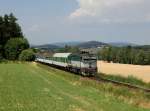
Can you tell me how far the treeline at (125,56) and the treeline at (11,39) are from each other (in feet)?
129

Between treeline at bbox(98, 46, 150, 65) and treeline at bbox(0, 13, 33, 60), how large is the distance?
129 ft

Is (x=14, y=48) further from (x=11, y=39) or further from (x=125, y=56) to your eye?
(x=125, y=56)

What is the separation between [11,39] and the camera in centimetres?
15600

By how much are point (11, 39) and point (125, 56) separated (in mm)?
50899

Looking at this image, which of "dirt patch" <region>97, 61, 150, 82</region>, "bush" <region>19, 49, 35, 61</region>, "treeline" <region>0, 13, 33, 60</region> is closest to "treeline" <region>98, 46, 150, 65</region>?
"treeline" <region>0, 13, 33, 60</region>

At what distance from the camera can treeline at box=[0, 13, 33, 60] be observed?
491 feet

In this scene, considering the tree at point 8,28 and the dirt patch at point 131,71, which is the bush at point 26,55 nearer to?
the tree at point 8,28

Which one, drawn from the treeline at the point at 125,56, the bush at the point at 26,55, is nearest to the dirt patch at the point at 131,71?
the bush at the point at 26,55

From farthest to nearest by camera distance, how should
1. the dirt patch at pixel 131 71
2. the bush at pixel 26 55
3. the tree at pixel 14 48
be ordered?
the tree at pixel 14 48 → the bush at pixel 26 55 → the dirt patch at pixel 131 71

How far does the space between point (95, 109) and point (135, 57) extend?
15618 centimetres

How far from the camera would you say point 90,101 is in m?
24.4

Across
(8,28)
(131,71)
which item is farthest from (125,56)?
(131,71)

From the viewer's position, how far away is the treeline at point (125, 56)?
171 metres

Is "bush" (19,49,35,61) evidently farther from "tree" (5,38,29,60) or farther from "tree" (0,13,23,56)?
"tree" (0,13,23,56)
